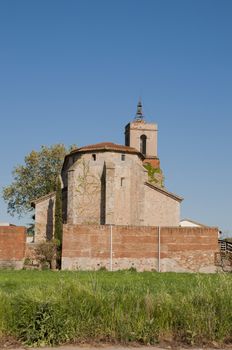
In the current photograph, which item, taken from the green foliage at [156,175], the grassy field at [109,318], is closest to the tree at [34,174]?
the green foliage at [156,175]

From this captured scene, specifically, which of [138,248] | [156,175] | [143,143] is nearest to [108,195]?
[138,248]

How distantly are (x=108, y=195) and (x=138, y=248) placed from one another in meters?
10.5

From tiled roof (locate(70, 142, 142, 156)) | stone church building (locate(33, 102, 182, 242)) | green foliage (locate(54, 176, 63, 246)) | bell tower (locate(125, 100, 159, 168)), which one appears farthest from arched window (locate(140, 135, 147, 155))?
green foliage (locate(54, 176, 63, 246))

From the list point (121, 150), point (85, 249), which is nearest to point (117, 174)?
point (121, 150)

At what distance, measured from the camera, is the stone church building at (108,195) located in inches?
1577

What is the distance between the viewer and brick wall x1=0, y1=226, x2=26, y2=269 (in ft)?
98.8

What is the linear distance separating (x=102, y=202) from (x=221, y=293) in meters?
30.7

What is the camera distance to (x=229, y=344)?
870 centimetres

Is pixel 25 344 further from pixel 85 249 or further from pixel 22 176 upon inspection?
pixel 22 176

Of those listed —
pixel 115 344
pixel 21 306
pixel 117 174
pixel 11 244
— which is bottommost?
pixel 115 344

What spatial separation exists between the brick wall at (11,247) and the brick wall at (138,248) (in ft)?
10.1

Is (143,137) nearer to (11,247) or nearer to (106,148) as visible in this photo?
(106,148)

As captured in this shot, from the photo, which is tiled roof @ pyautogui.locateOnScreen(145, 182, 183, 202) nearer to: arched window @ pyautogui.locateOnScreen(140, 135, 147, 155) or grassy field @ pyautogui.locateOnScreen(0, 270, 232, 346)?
arched window @ pyautogui.locateOnScreen(140, 135, 147, 155)

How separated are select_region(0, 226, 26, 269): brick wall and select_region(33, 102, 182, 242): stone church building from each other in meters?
9.71
